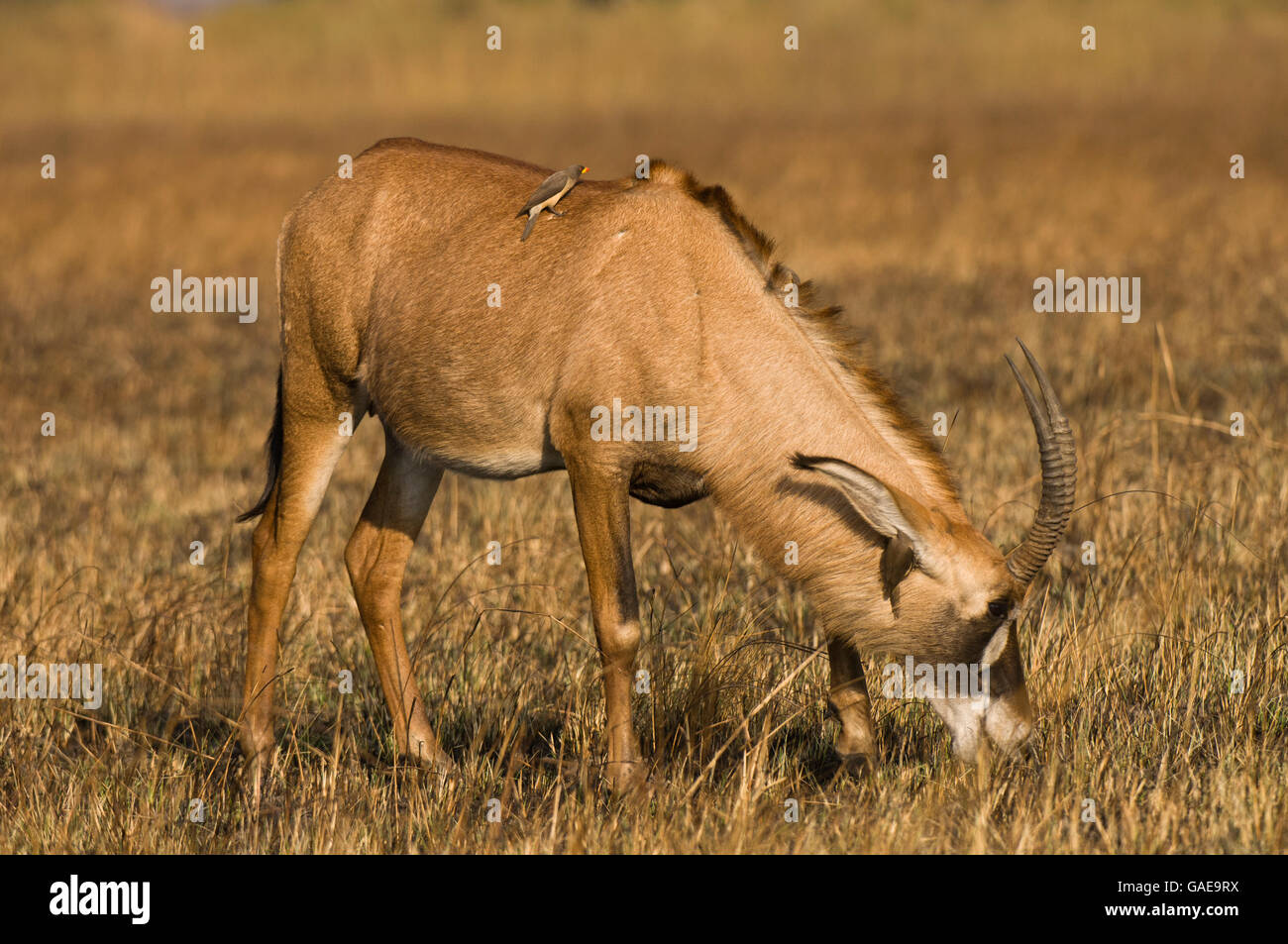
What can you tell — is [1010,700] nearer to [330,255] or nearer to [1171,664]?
[1171,664]

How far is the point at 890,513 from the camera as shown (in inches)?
190

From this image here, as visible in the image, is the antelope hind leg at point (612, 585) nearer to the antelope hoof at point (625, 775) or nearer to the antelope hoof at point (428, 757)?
the antelope hoof at point (625, 775)

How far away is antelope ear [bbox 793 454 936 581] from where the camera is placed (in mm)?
4734

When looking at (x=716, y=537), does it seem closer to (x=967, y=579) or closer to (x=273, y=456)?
(x=273, y=456)

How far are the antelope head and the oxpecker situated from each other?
1556 mm

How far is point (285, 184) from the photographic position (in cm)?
2492

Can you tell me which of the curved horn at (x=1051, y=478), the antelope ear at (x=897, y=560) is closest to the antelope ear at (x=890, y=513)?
the antelope ear at (x=897, y=560)

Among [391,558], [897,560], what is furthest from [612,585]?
[391,558]

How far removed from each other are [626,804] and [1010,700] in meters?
1.29

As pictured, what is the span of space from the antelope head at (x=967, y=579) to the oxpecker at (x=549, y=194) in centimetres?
156

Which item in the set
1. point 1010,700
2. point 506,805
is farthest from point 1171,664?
point 506,805

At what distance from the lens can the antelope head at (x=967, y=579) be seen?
15.8ft

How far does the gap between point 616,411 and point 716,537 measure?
8.34 ft

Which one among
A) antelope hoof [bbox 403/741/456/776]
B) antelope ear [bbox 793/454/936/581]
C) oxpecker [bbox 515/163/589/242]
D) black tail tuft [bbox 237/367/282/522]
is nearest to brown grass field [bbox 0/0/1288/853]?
antelope hoof [bbox 403/741/456/776]
